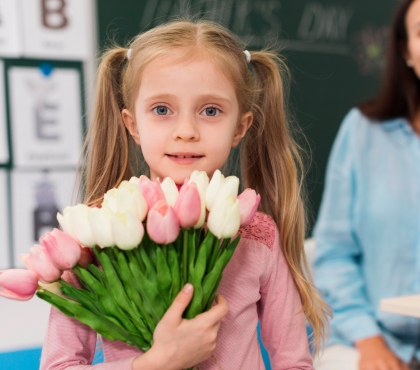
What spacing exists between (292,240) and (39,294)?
0.52 metres

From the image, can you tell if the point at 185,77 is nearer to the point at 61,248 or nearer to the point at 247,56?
the point at 247,56

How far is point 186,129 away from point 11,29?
168 centimetres

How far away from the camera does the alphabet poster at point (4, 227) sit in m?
2.40

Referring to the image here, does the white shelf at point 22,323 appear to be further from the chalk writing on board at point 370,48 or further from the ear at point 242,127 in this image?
the chalk writing on board at point 370,48

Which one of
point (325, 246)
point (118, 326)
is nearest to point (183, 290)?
point (118, 326)

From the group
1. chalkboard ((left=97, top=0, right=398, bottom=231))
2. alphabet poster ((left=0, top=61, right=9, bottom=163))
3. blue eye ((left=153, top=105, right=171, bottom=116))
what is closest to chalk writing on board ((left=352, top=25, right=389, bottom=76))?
chalkboard ((left=97, top=0, right=398, bottom=231))

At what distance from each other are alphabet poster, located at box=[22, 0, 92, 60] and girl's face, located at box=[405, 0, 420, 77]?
4.27ft

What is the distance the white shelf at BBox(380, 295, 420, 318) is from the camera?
47.4 inches

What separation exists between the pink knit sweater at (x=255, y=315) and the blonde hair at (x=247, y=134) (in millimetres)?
41

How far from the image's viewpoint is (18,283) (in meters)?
0.83

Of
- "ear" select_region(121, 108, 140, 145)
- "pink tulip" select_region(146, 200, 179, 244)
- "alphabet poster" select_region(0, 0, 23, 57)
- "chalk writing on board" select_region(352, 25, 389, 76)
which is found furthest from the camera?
"chalk writing on board" select_region(352, 25, 389, 76)

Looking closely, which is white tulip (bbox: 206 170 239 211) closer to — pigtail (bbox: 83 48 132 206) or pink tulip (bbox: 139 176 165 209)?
pink tulip (bbox: 139 176 165 209)

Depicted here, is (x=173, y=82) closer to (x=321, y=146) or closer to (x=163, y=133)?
(x=163, y=133)

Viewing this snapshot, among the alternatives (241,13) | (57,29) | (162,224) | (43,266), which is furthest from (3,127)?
(162,224)
